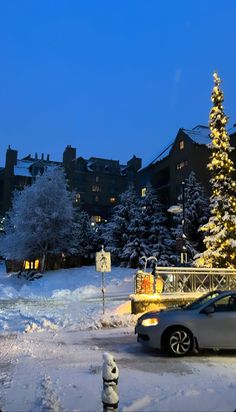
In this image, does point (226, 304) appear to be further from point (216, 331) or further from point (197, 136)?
point (197, 136)

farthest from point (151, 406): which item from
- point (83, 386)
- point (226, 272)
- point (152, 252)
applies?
point (152, 252)

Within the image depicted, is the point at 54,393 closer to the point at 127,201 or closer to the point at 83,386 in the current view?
the point at 83,386

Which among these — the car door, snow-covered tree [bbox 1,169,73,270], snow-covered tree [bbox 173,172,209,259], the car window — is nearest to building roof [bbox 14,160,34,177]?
snow-covered tree [bbox 1,169,73,270]

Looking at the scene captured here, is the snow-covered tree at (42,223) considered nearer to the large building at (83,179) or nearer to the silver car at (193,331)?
the large building at (83,179)

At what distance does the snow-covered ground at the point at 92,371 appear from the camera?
21.7 feet

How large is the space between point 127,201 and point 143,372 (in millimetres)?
41134

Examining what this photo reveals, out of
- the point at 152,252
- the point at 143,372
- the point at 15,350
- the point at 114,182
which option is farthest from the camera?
the point at 114,182

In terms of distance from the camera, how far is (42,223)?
48.8m

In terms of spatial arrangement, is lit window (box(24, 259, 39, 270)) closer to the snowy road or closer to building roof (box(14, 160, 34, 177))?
building roof (box(14, 160, 34, 177))

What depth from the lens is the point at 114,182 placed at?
97.1m

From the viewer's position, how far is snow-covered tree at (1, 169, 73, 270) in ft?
161

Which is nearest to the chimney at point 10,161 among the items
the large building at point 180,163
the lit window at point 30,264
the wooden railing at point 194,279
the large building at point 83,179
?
the large building at point 83,179

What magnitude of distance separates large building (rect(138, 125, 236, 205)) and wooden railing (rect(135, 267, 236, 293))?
91.7ft

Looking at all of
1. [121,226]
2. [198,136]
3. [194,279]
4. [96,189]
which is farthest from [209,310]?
[96,189]
